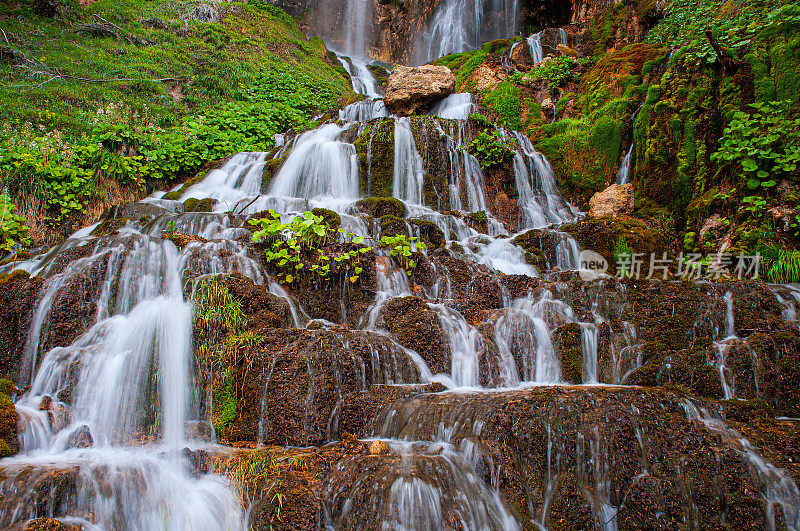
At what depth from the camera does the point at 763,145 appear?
7.03 meters

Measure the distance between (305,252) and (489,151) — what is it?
22.0 feet

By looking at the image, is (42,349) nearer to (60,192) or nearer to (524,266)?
(60,192)

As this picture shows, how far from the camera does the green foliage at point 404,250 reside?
6.88 m

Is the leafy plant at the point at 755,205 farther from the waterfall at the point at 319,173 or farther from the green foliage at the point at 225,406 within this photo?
the green foliage at the point at 225,406

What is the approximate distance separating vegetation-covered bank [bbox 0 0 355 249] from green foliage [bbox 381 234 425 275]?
6.00 metres

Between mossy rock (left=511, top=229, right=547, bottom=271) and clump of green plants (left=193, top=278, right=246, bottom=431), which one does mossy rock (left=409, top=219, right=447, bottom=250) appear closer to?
mossy rock (left=511, top=229, right=547, bottom=271)

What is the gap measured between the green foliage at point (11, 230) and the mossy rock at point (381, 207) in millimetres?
5646

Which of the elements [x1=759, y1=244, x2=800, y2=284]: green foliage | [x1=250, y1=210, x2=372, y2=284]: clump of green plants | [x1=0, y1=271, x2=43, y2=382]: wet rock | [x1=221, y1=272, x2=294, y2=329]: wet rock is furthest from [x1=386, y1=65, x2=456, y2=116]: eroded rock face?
[x1=0, y1=271, x2=43, y2=382]: wet rock

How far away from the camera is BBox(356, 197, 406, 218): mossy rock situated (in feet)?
28.9

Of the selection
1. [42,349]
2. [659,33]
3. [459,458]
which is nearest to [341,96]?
[659,33]

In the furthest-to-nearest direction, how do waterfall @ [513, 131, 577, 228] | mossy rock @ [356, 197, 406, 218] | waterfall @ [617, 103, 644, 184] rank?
1. waterfall @ [513, 131, 577, 228]
2. waterfall @ [617, 103, 644, 184]
3. mossy rock @ [356, 197, 406, 218]

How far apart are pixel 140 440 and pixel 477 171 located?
9281 mm

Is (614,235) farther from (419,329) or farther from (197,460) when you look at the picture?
(197,460)

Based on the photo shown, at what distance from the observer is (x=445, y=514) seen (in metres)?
3.07
